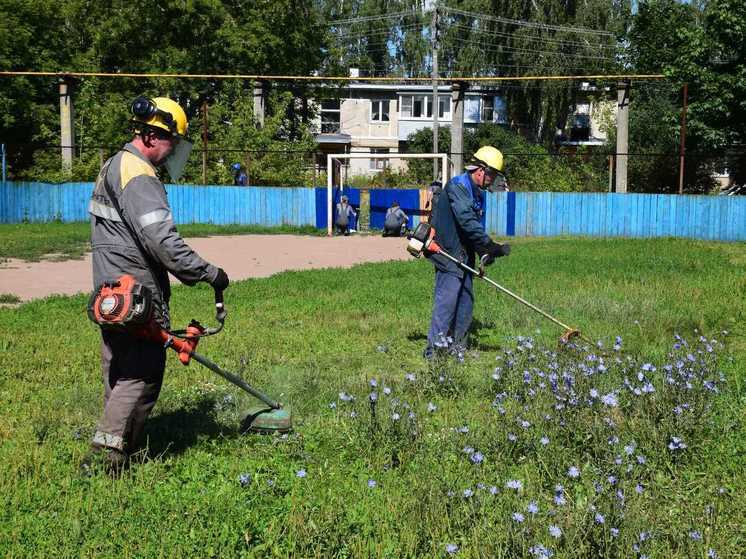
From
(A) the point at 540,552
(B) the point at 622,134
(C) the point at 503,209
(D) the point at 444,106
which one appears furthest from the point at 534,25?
(A) the point at 540,552

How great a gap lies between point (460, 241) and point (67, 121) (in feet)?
76.7

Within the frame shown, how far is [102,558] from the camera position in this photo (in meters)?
3.52

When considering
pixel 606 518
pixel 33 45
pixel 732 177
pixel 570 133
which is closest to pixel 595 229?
pixel 732 177

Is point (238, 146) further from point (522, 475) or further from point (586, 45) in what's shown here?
point (522, 475)

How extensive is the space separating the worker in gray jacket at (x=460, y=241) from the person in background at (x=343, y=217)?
1663 cm

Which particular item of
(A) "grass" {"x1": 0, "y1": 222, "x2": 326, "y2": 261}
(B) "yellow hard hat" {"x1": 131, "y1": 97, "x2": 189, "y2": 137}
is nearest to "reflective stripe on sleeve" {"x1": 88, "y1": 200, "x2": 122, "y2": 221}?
(B) "yellow hard hat" {"x1": 131, "y1": 97, "x2": 189, "y2": 137}

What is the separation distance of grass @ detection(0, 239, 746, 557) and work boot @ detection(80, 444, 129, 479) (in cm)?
8

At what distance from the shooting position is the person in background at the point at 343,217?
24.3 metres

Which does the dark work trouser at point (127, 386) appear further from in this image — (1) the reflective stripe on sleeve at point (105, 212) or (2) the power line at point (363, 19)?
(2) the power line at point (363, 19)

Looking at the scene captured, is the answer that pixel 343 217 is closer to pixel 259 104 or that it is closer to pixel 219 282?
pixel 259 104

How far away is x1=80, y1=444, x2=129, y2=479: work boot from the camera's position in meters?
4.50

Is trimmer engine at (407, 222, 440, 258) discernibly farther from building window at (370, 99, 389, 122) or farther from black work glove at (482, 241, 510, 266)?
building window at (370, 99, 389, 122)

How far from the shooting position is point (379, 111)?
6006 centimetres

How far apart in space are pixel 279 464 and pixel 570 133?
56.1 m
